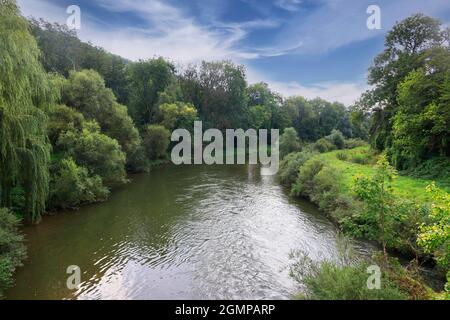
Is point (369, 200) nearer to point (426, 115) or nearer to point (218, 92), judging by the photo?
point (426, 115)

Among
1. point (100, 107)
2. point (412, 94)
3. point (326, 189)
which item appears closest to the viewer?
point (326, 189)

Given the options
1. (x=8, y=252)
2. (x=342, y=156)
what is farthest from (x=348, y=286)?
(x=342, y=156)

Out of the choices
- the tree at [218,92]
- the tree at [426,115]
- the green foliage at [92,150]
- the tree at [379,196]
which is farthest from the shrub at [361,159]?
the tree at [218,92]

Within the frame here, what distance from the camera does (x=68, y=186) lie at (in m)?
17.9

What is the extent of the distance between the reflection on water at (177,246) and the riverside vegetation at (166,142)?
121cm

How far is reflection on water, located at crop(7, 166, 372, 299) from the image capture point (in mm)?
10320

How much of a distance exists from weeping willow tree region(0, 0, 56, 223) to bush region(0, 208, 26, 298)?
101 inches

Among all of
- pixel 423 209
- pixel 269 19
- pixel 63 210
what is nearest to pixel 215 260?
pixel 423 209

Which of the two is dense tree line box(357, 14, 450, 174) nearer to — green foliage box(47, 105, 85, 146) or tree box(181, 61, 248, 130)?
green foliage box(47, 105, 85, 146)

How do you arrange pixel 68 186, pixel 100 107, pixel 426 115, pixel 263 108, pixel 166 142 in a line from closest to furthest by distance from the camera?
pixel 68 186 < pixel 426 115 < pixel 100 107 < pixel 166 142 < pixel 263 108

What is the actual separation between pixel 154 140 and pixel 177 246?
2630 cm

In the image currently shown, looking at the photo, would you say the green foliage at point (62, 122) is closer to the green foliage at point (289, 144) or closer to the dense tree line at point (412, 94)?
the green foliage at point (289, 144)

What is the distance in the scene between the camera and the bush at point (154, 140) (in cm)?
3797
